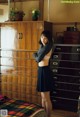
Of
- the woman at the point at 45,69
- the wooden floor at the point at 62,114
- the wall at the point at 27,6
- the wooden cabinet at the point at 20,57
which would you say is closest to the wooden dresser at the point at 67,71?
the wooden floor at the point at 62,114

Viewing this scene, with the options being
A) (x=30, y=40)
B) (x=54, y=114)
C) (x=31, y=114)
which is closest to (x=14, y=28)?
(x=30, y=40)

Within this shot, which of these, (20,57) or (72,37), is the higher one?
(72,37)

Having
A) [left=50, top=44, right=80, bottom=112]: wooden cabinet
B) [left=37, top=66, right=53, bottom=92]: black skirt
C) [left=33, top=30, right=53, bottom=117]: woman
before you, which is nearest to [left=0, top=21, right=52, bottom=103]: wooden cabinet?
[left=50, top=44, right=80, bottom=112]: wooden cabinet

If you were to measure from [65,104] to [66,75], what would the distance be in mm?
584

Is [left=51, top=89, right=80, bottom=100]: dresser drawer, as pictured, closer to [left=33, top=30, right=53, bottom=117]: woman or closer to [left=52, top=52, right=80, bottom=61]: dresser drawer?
[left=52, top=52, right=80, bottom=61]: dresser drawer

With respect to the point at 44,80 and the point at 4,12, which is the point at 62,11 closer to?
the point at 4,12

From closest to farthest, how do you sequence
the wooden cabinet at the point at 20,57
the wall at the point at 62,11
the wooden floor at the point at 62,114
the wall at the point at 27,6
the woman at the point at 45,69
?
the woman at the point at 45,69
the wooden floor at the point at 62,114
the wooden cabinet at the point at 20,57
the wall at the point at 62,11
the wall at the point at 27,6

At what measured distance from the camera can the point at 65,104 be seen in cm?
481

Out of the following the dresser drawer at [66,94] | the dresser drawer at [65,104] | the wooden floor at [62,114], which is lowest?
the wooden floor at [62,114]

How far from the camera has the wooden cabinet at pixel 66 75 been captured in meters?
4.68

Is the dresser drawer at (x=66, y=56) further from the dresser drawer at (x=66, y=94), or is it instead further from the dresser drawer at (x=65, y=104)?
the dresser drawer at (x=65, y=104)

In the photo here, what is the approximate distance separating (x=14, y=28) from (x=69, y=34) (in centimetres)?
111

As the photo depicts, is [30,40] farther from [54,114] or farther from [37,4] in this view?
[54,114]

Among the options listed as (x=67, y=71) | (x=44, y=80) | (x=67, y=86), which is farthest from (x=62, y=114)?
(x=44, y=80)
